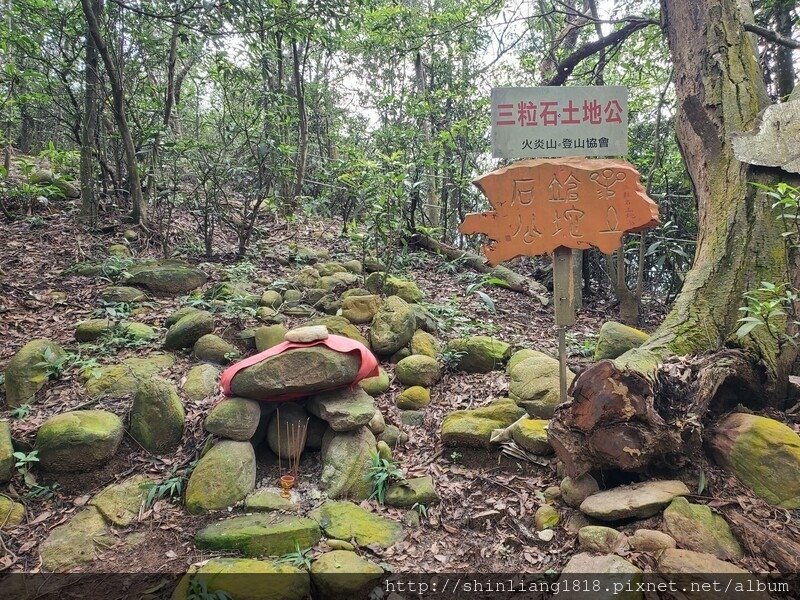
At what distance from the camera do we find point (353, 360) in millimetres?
3688

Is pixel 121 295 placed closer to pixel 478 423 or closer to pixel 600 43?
pixel 478 423

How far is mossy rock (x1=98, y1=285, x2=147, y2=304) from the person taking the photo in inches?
204

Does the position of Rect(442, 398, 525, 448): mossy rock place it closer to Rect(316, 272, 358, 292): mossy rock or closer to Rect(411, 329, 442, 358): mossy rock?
Rect(411, 329, 442, 358): mossy rock

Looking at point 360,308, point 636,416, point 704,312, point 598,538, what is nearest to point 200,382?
point 360,308

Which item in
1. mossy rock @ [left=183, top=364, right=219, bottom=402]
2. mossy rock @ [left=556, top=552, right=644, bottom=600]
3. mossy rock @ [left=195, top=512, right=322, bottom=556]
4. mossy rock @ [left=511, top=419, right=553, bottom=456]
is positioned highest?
mossy rock @ [left=183, top=364, right=219, bottom=402]

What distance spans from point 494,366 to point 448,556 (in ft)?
7.01

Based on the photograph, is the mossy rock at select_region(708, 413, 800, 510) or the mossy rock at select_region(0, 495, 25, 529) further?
the mossy rock at select_region(0, 495, 25, 529)

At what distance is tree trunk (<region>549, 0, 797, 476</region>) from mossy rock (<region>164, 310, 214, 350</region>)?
3.28 meters

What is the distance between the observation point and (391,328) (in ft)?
15.7

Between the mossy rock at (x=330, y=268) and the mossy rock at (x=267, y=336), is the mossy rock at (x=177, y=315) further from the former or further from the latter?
the mossy rock at (x=330, y=268)

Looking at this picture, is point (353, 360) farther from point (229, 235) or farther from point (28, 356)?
point (229, 235)

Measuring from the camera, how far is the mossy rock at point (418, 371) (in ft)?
14.6

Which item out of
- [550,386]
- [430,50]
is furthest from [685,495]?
[430,50]

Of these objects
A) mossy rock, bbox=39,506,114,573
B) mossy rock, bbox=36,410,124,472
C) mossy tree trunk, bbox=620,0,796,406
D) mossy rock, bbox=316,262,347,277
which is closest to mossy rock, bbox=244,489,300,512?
mossy rock, bbox=39,506,114,573
